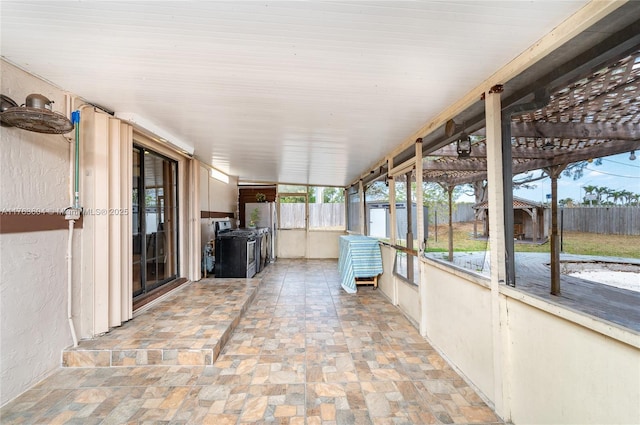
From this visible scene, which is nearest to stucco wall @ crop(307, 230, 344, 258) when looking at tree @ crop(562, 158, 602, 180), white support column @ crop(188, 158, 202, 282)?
white support column @ crop(188, 158, 202, 282)

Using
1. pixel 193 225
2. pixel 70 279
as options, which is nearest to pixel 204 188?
pixel 193 225

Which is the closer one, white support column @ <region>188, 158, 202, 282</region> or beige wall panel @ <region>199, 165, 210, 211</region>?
white support column @ <region>188, 158, 202, 282</region>

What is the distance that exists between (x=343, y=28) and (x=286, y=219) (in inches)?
295

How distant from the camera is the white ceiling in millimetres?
1332

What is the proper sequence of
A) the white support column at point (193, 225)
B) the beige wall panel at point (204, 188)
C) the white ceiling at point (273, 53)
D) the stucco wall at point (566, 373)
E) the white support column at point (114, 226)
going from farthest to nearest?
the beige wall panel at point (204, 188) < the white support column at point (193, 225) < the white support column at point (114, 226) < the white ceiling at point (273, 53) < the stucco wall at point (566, 373)

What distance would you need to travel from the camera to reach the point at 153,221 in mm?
3850

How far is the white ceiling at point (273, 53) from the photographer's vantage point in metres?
1.33

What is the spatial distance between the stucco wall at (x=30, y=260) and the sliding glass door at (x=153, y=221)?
111 centimetres

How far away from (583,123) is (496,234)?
4.42ft

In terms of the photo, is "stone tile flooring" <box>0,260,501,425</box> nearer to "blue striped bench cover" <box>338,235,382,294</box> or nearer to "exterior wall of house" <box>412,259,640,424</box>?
"exterior wall of house" <box>412,259,640,424</box>

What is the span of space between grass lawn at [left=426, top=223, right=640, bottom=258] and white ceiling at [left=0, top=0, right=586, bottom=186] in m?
1.34

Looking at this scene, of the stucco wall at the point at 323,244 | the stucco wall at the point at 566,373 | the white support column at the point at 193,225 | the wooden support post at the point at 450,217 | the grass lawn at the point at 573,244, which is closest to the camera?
the stucco wall at the point at 566,373

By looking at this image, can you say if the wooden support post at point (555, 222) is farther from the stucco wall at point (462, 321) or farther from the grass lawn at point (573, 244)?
the stucco wall at point (462, 321)

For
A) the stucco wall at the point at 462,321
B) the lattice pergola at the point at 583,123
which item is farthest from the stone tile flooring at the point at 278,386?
the lattice pergola at the point at 583,123
